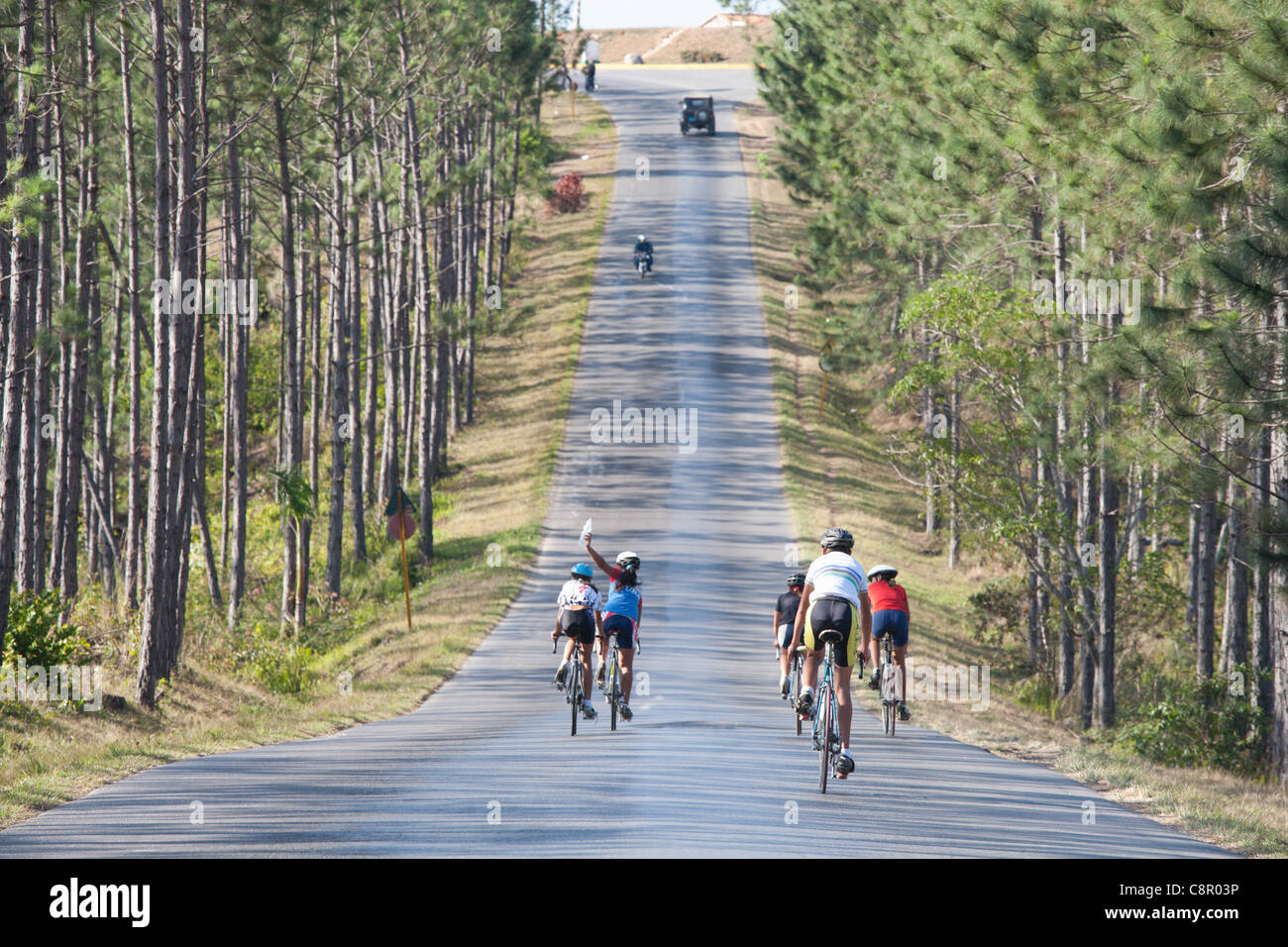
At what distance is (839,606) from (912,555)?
27.6 meters

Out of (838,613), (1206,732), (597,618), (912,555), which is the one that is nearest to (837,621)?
(838,613)

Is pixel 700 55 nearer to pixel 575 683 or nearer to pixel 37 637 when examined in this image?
pixel 37 637

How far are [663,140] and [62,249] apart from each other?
242 feet

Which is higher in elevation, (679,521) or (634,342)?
(634,342)

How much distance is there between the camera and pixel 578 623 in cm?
1553

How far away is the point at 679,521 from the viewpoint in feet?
125

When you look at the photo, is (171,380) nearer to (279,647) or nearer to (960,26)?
(279,647)

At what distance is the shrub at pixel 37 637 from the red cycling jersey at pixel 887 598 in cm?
1157

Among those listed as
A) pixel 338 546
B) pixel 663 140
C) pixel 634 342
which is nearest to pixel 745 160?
pixel 663 140

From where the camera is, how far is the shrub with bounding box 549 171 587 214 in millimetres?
76500

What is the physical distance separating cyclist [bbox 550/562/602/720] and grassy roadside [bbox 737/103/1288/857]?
5.46 metres

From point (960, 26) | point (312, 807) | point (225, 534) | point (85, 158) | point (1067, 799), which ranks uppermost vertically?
point (960, 26)

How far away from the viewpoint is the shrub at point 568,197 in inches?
3012

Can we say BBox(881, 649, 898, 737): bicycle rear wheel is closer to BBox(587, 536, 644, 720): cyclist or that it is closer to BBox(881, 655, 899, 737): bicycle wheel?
BBox(881, 655, 899, 737): bicycle wheel
